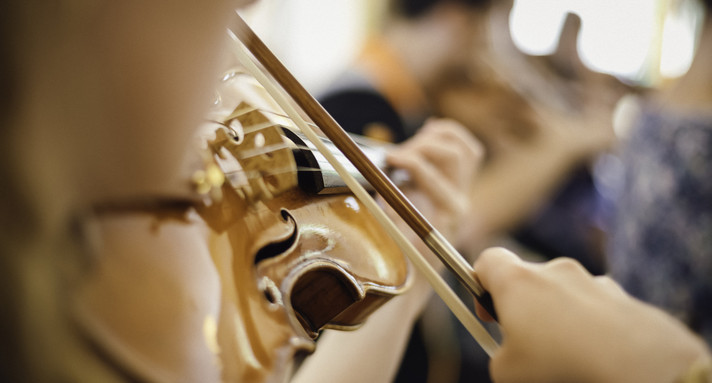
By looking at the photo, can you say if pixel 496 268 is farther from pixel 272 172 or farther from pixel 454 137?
Result: pixel 454 137

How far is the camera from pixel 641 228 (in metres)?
0.99

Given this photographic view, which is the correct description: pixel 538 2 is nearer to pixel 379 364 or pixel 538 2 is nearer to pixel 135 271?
pixel 379 364

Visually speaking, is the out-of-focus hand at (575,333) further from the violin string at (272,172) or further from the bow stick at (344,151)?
the violin string at (272,172)

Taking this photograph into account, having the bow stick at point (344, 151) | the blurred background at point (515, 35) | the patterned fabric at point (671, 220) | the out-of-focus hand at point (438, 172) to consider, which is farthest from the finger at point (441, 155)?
the blurred background at point (515, 35)

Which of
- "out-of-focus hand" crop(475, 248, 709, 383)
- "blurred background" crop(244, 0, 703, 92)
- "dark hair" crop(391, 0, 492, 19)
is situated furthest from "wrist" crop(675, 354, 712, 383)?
"blurred background" crop(244, 0, 703, 92)

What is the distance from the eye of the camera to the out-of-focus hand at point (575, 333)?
32 cm

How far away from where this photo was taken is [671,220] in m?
0.93

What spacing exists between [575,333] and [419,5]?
98cm

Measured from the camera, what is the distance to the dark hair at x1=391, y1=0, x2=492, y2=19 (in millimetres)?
1143

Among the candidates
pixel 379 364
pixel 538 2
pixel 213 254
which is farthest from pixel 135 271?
pixel 538 2

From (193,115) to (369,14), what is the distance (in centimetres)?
238

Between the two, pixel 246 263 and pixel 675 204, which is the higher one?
pixel 246 263

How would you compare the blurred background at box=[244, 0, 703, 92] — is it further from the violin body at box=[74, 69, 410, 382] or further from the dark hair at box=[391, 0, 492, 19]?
the violin body at box=[74, 69, 410, 382]

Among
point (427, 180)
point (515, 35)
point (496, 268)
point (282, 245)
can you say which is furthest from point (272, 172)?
point (515, 35)
